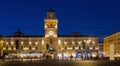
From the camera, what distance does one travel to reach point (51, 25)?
197 m

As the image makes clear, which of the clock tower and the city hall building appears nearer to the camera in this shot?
the city hall building

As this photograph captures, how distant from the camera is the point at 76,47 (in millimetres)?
198625

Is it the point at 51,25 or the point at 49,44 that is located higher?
the point at 51,25

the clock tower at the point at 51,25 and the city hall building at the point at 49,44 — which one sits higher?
the clock tower at the point at 51,25

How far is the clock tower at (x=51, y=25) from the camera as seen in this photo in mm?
194750

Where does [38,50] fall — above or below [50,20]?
below

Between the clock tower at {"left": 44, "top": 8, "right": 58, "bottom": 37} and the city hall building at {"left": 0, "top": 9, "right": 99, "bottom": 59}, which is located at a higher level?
the clock tower at {"left": 44, "top": 8, "right": 58, "bottom": 37}

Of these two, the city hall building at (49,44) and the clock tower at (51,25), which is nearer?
the city hall building at (49,44)

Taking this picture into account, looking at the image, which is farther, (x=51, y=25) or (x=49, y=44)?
(x=51, y=25)

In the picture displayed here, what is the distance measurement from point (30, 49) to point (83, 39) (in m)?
31.7

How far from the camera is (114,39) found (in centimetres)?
19875

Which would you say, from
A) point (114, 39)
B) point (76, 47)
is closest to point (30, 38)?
point (76, 47)

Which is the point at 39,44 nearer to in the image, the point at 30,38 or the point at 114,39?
the point at 30,38

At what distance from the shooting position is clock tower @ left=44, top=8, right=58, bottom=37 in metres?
195
